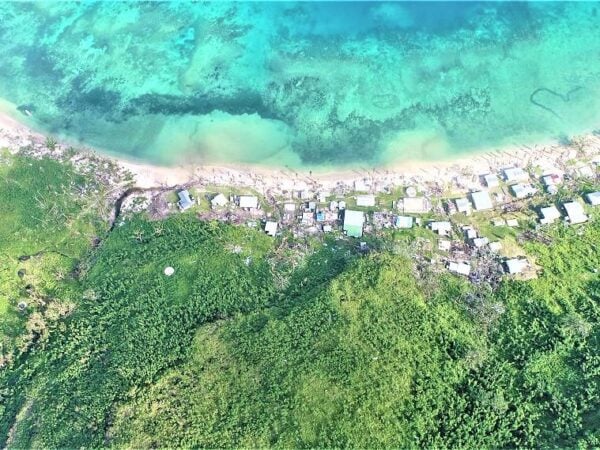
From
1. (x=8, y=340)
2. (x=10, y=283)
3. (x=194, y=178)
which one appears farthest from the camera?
(x=194, y=178)

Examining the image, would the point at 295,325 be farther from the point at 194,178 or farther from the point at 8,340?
the point at 8,340

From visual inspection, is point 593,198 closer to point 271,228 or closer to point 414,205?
point 414,205

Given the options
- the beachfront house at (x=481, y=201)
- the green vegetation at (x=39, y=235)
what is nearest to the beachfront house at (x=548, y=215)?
the beachfront house at (x=481, y=201)

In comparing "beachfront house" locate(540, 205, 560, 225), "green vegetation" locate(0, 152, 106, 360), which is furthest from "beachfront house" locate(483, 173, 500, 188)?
"green vegetation" locate(0, 152, 106, 360)

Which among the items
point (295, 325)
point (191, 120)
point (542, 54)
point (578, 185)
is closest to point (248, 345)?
point (295, 325)

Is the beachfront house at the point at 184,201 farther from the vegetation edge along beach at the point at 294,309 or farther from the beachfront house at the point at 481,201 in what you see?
the beachfront house at the point at 481,201

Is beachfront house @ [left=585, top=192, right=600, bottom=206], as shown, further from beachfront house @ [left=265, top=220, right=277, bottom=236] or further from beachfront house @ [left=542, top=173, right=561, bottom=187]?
beachfront house @ [left=265, top=220, right=277, bottom=236]
